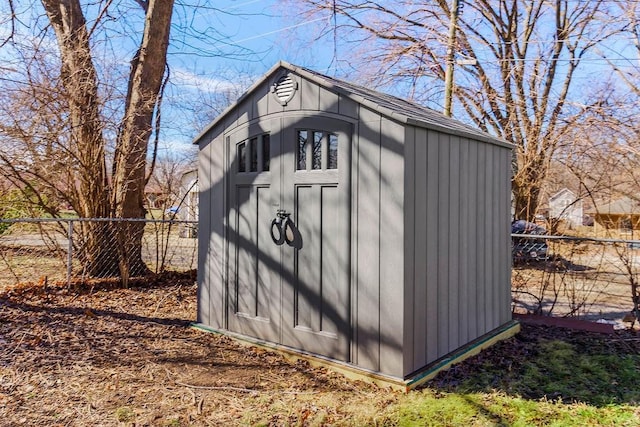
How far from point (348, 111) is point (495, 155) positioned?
1768 millimetres

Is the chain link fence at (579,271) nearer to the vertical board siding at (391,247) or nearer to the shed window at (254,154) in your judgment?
the vertical board siding at (391,247)

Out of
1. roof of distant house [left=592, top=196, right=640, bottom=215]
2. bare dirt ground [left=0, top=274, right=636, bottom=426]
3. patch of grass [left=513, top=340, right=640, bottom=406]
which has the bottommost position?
patch of grass [left=513, top=340, right=640, bottom=406]

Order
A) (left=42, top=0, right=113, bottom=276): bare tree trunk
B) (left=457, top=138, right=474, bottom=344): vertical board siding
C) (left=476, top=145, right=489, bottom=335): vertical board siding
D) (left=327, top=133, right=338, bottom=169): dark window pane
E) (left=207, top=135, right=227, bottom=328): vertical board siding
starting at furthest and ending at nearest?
(left=42, top=0, right=113, bottom=276): bare tree trunk, (left=207, top=135, right=227, bottom=328): vertical board siding, (left=476, top=145, right=489, bottom=335): vertical board siding, (left=457, top=138, right=474, bottom=344): vertical board siding, (left=327, top=133, right=338, bottom=169): dark window pane

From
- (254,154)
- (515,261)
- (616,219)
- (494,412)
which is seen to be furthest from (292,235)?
(616,219)

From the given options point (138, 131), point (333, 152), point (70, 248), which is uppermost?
point (138, 131)

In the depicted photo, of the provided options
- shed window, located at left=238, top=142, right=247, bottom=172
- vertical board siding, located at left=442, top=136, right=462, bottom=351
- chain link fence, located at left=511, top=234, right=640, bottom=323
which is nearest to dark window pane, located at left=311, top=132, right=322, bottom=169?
shed window, located at left=238, top=142, right=247, bottom=172

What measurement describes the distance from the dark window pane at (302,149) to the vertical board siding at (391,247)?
686mm

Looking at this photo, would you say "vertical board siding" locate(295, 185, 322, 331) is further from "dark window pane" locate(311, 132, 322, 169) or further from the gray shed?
"dark window pane" locate(311, 132, 322, 169)

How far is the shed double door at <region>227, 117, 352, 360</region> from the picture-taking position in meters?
3.42

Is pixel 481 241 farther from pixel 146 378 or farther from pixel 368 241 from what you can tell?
pixel 146 378

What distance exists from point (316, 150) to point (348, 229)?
2.23ft

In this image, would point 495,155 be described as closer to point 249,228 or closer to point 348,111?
point 348,111

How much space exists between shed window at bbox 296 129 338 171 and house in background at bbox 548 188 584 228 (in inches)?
144

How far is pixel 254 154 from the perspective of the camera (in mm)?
4031
